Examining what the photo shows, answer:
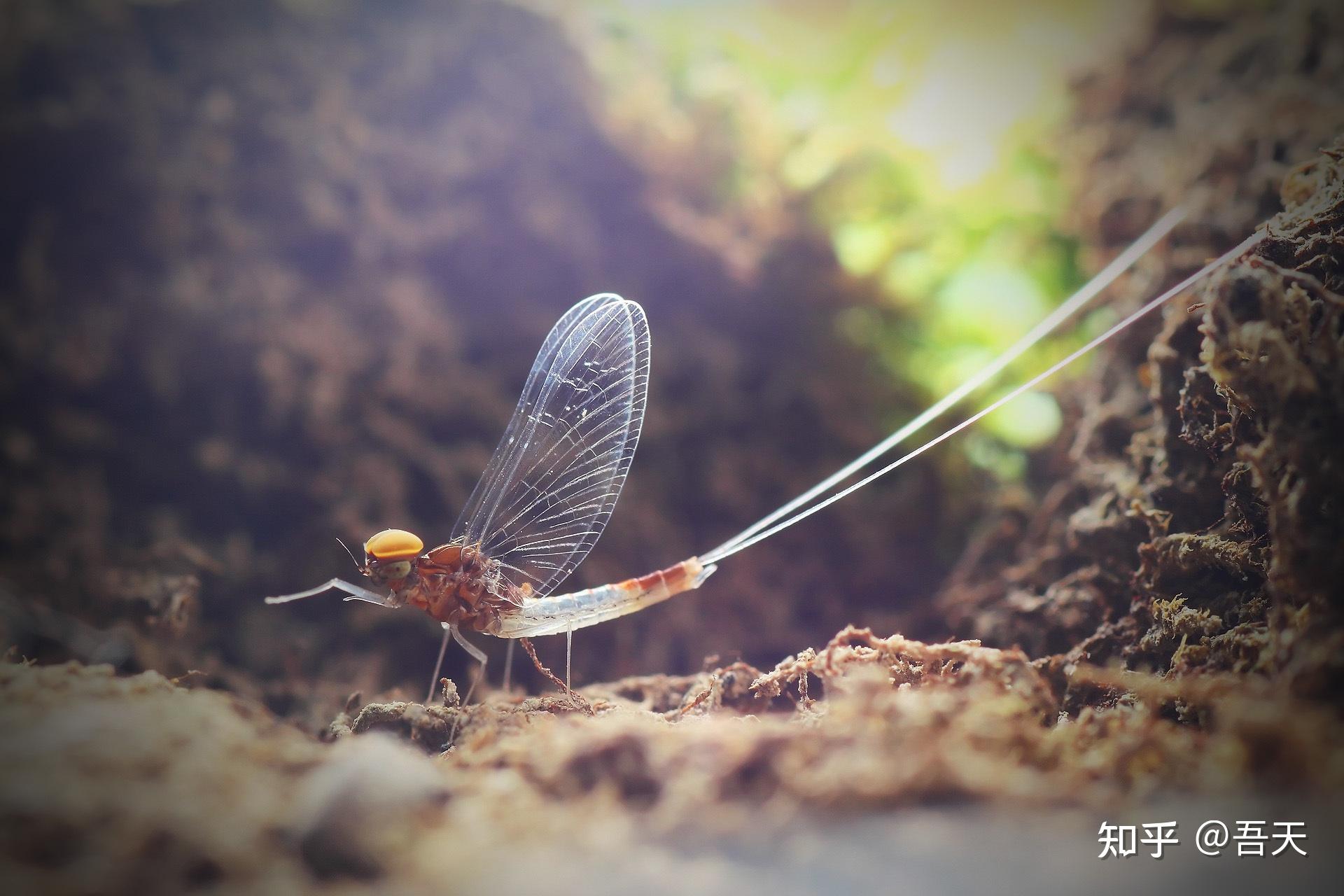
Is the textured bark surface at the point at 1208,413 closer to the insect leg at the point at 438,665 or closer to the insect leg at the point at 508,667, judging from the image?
the insect leg at the point at 508,667

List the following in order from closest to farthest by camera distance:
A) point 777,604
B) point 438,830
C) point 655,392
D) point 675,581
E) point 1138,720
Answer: point 438,830 < point 1138,720 < point 675,581 < point 777,604 < point 655,392

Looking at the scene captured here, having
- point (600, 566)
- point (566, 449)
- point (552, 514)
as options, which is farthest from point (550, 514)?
point (600, 566)

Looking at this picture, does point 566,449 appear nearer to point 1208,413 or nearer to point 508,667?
point 508,667

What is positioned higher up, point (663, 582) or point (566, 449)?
point (566, 449)

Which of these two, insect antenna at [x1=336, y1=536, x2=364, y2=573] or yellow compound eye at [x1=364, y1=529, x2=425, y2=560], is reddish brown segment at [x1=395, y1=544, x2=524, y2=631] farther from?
insect antenna at [x1=336, y1=536, x2=364, y2=573]

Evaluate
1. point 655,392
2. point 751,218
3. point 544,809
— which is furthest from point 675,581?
point 751,218

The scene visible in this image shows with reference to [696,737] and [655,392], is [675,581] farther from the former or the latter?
[655,392]

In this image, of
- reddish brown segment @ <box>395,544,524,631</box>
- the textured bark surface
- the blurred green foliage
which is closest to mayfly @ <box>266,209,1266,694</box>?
reddish brown segment @ <box>395,544,524,631</box>
